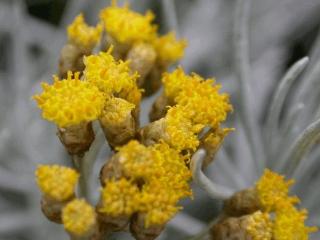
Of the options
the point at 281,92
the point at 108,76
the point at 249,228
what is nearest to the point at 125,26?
the point at 108,76

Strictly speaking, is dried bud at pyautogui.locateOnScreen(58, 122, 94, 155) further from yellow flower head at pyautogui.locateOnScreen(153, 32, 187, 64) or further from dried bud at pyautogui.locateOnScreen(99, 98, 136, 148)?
yellow flower head at pyautogui.locateOnScreen(153, 32, 187, 64)

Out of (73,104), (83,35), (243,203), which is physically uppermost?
(83,35)

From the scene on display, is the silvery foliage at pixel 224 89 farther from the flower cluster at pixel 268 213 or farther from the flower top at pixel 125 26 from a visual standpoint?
the flower top at pixel 125 26

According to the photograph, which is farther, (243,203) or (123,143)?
(243,203)

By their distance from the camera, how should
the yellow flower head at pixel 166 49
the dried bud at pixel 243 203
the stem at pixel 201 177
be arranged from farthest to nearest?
the yellow flower head at pixel 166 49
the dried bud at pixel 243 203
the stem at pixel 201 177

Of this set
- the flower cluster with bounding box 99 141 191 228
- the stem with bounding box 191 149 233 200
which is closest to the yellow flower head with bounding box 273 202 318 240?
the stem with bounding box 191 149 233 200

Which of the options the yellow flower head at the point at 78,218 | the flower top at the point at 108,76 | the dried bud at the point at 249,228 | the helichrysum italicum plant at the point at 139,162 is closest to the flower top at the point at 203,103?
the helichrysum italicum plant at the point at 139,162

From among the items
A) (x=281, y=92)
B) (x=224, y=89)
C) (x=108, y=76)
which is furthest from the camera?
(x=224, y=89)

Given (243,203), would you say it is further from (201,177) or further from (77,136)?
(77,136)
